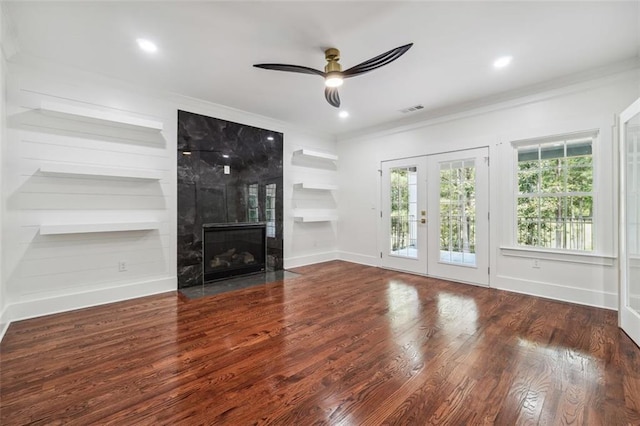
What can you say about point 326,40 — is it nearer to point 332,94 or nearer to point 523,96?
point 332,94

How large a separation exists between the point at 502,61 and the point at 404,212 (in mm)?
2779

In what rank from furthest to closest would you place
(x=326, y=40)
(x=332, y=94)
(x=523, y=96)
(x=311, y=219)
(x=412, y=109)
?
(x=311, y=219)
(x=412, y=109)
(x=523, y=96)
(x=332, y=94)
(x=326, y=40)

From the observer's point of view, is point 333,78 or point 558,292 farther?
point 558,292

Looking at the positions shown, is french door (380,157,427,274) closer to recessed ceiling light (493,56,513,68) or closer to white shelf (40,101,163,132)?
recessed ceiling light (493,56,513,68)

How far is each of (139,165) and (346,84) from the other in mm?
3009

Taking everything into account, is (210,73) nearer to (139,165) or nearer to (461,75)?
(139,165)

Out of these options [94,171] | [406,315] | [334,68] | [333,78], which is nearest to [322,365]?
[406,315]

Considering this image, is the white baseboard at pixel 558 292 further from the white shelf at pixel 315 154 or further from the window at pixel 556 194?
the white shelf at pixel 315 154

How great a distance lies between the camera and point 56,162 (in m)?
3.31

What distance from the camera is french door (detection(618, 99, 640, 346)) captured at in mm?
2596

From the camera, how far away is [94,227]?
338cm

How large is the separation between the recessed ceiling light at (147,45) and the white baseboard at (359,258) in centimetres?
481

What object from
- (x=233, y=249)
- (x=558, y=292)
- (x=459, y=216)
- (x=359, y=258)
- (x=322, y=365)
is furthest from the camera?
(x=359, y=258)

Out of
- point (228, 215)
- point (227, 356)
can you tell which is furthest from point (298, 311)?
point (228, 215)
